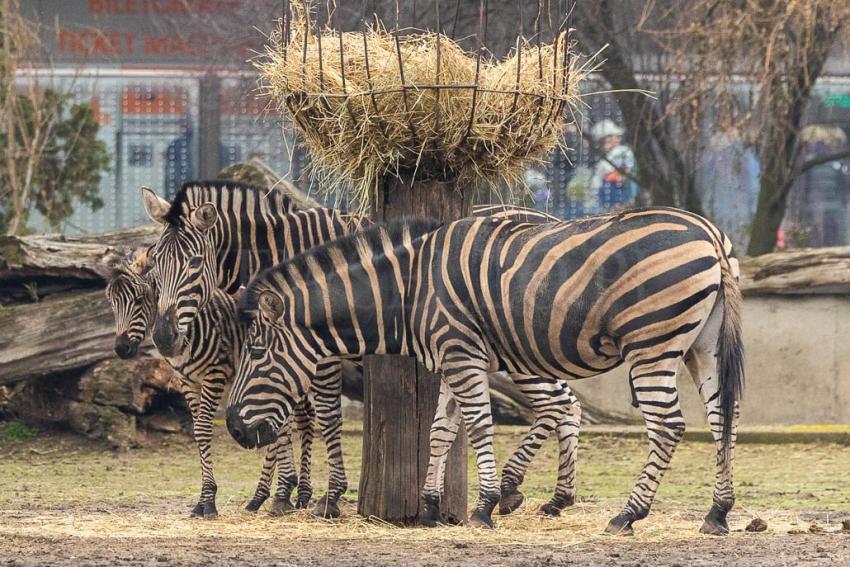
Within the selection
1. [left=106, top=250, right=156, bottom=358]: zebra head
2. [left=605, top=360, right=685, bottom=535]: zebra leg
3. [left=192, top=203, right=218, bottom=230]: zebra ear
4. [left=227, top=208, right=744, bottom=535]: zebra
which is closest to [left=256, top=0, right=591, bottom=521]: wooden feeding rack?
[left=227, top=208, right=744, bottom=535]: zebra

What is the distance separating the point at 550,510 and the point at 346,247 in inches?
79.7

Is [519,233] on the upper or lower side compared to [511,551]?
upper

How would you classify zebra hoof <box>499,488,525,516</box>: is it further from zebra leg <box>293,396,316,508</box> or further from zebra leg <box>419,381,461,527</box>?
zebra leg <box>293,396,316,508</box>

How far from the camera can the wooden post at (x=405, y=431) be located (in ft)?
26.6

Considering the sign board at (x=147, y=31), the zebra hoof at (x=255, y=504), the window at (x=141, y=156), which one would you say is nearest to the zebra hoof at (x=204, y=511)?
the zebra hoof at (x=255, y=504)

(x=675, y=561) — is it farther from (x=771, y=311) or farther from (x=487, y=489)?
(x=771, y=311)

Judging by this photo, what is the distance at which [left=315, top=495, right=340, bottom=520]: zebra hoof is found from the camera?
8406mm

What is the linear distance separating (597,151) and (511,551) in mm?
9112

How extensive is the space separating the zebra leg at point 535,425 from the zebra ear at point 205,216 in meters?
2.11

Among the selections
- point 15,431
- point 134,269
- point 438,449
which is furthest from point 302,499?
point 15,431

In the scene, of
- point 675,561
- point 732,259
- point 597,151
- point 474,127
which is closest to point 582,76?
point 474,127

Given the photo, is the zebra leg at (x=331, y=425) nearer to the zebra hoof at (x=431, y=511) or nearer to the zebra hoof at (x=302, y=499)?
Result: the zebra hoof at (x=302, y=499)

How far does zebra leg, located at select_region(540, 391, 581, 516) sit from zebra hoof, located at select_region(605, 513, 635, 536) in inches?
38.4

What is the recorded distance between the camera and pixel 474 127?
7.81 meters
